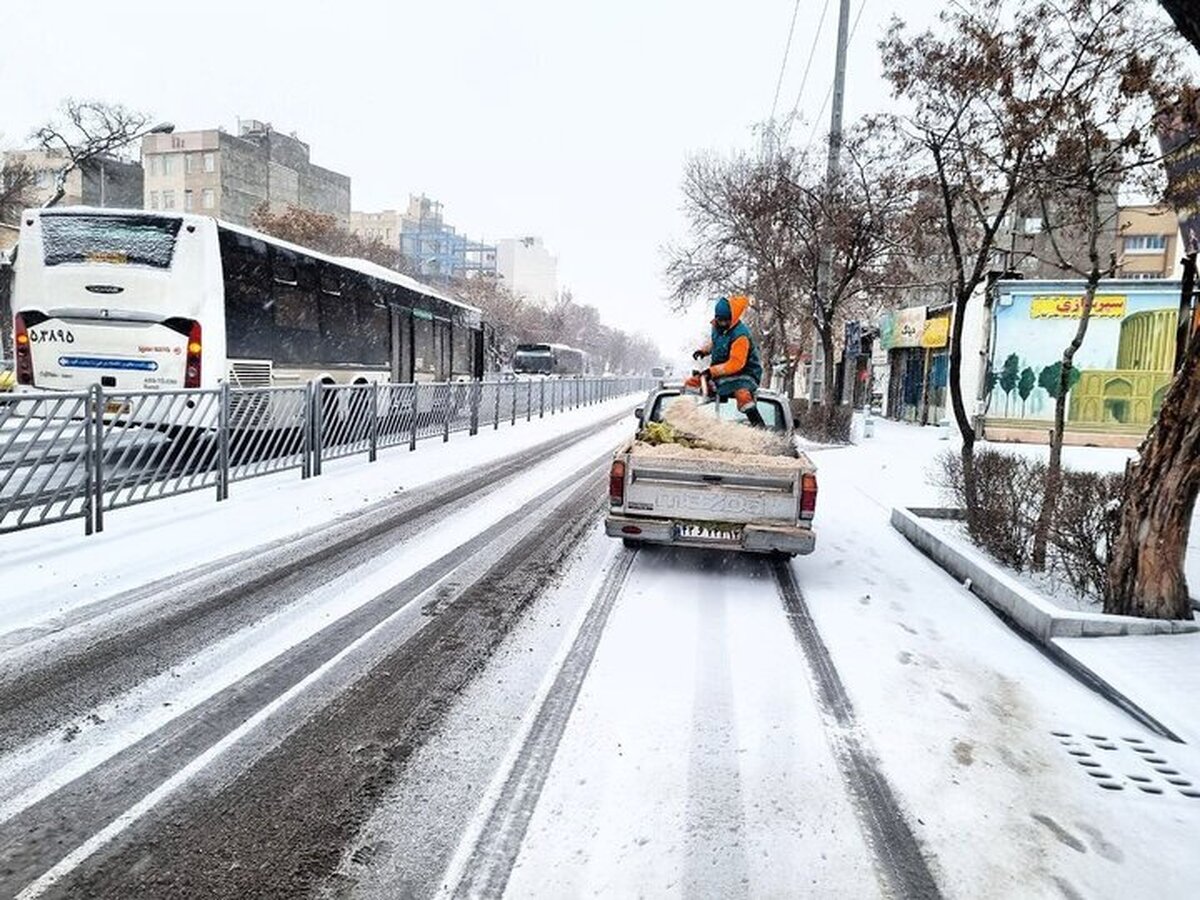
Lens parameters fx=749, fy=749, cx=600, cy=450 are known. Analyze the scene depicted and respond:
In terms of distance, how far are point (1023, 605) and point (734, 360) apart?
3695 mm

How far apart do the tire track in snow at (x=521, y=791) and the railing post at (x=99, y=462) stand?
5.08 meters

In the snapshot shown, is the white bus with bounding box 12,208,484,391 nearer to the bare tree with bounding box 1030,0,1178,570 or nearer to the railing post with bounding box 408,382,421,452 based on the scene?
the railing post with bounding box 408,382,421,452

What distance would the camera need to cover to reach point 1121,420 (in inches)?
788

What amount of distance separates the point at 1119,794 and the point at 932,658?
1.52m

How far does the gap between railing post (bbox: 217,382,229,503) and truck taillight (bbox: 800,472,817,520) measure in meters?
6.57

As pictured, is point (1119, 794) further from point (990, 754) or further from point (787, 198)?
point (787, 198)

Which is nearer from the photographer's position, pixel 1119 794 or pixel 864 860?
pixel 864 860

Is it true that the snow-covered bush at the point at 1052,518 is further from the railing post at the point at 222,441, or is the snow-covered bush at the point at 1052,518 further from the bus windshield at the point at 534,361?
the bus windshield at the point at 534,361

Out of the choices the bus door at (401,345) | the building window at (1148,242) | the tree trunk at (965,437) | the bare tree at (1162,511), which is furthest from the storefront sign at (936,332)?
the building window at (1148,242)

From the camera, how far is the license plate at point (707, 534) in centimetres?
627

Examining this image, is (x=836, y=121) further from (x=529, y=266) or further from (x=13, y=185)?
(x=529, y=266)

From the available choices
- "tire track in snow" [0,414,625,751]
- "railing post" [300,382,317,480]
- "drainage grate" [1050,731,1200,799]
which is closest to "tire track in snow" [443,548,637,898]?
"tire track in snow" [0,414,625,751]

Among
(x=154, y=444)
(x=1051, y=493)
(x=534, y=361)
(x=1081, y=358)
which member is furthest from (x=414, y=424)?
(x=534, y=361)

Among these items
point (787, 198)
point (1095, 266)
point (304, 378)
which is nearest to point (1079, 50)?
point (1095, 266)
